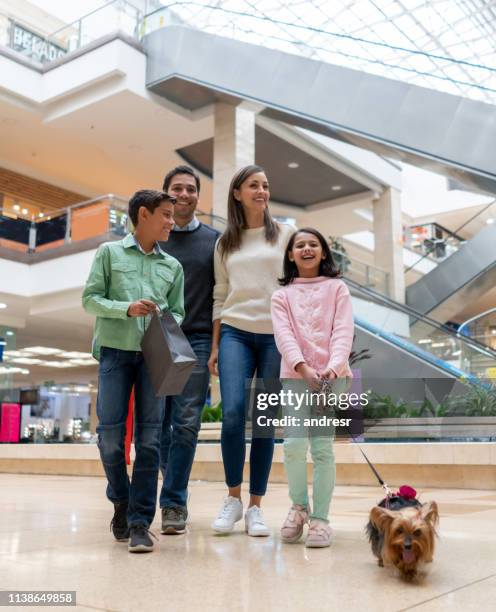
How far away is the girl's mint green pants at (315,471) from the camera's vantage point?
2828mm

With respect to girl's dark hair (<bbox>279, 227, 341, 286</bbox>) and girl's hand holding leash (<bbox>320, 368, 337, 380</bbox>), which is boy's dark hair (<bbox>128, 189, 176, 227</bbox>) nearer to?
girl's dark hair (<bbox>279, 227, 341, 286</bbox>)

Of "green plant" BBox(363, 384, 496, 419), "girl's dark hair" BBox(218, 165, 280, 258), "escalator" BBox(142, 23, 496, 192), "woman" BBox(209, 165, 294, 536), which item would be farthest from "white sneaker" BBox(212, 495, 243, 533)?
"escalator" BBox(142, 23, 496, 192)

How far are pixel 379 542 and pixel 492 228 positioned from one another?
16.3 meters

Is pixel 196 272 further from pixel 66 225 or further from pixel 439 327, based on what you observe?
pixel 66 225

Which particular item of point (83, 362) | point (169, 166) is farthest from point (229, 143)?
point (83, 362)

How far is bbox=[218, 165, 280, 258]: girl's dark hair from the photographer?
3391 mm

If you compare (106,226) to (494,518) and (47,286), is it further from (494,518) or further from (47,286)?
(494,518)

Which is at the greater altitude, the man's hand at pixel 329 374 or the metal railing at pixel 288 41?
the metal railing at pixel 288 41

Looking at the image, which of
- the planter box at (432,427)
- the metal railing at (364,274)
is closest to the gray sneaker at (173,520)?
the planter box at (432,427)

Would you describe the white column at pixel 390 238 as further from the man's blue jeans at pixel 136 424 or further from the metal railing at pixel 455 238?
the man's blue jeans at pixel 136 424

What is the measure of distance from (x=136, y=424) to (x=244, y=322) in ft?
2.41

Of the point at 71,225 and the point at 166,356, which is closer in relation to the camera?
the point at 166,356

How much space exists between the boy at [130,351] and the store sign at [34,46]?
13999 millimetres

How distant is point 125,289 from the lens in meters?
2.92
